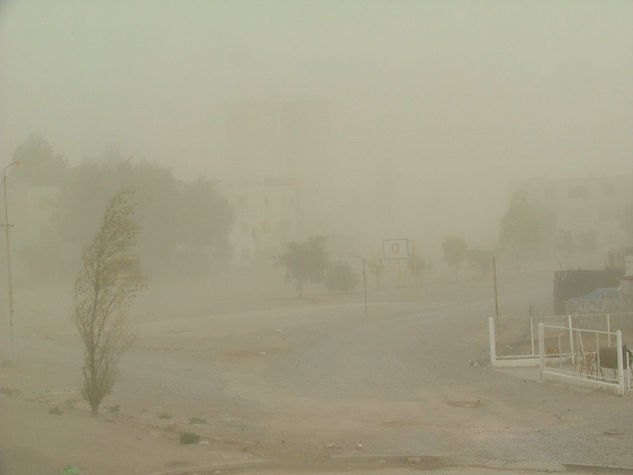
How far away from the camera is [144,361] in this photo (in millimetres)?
25281

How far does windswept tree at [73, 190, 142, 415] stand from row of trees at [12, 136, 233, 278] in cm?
4398

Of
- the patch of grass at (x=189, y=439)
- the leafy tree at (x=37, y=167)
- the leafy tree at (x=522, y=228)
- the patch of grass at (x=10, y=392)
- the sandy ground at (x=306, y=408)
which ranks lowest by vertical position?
the sandy ground at (x=306, y=408)

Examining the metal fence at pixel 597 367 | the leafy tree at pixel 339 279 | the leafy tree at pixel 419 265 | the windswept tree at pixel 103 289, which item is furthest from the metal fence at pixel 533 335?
the leafy tree at pixel 419 265

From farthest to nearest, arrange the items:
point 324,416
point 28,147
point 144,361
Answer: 1. point 28,147
2. point 144,361
3. point 324,416

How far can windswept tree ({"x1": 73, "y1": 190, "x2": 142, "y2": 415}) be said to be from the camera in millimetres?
13461

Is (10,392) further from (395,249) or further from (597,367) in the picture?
(395,249)

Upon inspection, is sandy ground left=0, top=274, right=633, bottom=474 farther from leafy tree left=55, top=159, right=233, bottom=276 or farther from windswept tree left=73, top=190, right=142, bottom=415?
leafy tree left=55, top=159, right=233, bottom=276

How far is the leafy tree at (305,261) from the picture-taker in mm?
55969

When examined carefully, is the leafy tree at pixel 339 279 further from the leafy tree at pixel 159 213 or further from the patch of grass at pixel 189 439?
the patch of grass at pixel 189 439

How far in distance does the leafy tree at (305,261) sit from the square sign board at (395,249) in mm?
4650

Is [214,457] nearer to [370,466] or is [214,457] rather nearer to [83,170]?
[370,466]

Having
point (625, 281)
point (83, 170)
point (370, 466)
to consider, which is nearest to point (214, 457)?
point (370, 466)

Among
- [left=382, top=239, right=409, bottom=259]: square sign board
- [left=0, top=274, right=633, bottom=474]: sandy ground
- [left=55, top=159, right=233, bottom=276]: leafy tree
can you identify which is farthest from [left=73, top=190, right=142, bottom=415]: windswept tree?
[left=55, top=159, right=233, bottom=276]: leafy tree

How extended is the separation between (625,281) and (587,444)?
1828 cm
